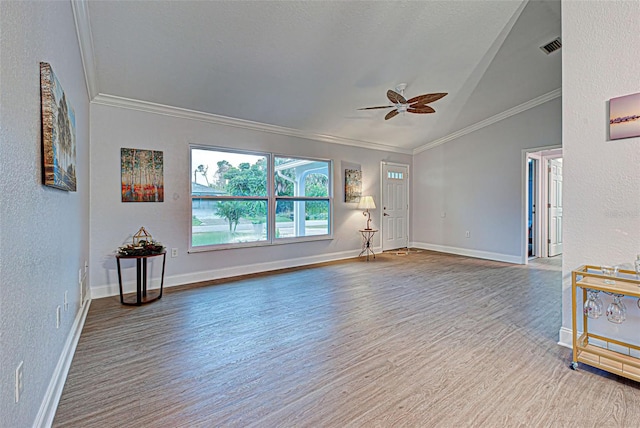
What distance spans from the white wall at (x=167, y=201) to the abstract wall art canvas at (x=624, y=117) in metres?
4.24

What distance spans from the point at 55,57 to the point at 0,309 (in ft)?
5.53

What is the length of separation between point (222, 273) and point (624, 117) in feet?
15.5

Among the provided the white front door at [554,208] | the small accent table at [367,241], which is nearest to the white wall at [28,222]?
the small accent table at [367,241]

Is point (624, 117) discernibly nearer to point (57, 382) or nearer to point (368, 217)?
point (57, 382)

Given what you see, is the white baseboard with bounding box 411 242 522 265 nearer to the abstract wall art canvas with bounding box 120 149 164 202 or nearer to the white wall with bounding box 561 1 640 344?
the white wall with bounding box 561 1 640 344

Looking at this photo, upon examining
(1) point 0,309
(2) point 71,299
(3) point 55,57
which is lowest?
(2) point 71,299

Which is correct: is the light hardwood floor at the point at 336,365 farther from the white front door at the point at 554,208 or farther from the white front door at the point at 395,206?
the white front door at the point at 554,208

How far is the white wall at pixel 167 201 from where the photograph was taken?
3830 mm

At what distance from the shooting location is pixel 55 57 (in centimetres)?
196

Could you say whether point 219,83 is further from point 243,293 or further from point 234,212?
point 243,293

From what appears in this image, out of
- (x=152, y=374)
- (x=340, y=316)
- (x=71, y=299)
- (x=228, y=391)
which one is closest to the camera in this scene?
(x=228, y=391)

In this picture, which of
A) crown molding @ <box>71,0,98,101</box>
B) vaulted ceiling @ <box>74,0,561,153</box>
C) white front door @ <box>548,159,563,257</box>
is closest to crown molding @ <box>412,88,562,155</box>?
vaulted ceiling @ <box>74,0,561,153</box>

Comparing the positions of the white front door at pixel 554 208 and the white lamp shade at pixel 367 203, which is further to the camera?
the white front door at pixel 554 208

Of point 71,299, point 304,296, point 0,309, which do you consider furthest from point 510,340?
point 71,299
